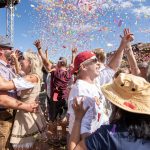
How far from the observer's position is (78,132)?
2.46 meters

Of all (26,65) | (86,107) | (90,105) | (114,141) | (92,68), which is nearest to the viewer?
(114,141)

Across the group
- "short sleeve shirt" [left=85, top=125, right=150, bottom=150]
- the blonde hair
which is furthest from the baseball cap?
"short sleeve shirt" [left=85, top=125, right=150, bottom=150]

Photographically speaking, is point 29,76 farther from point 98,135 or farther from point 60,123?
point 98,135

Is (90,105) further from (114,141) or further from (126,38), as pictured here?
(126,38)

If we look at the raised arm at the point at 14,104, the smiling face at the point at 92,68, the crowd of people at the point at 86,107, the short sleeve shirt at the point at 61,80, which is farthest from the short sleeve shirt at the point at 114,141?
the short sleeve shirt at the point at 61,80

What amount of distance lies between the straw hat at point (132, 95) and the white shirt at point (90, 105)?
2.45ft

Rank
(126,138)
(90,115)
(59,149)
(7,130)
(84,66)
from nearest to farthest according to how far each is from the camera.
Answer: (126,138) → (90,115) → (84,66) → (7,130) → (59,149)

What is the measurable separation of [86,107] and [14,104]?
1.27m

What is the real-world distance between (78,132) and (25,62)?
1777 millimetres

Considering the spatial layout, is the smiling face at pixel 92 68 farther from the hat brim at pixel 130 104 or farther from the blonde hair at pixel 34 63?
the hat brim at pixel 130 104

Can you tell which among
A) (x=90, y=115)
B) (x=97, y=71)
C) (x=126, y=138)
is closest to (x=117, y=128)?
(x=126, y=138)

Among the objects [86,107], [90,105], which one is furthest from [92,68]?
[86,107]

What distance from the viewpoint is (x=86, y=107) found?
8.58ft

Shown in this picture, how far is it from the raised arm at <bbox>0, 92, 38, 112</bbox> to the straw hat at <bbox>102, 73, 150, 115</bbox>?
1.61 metres
